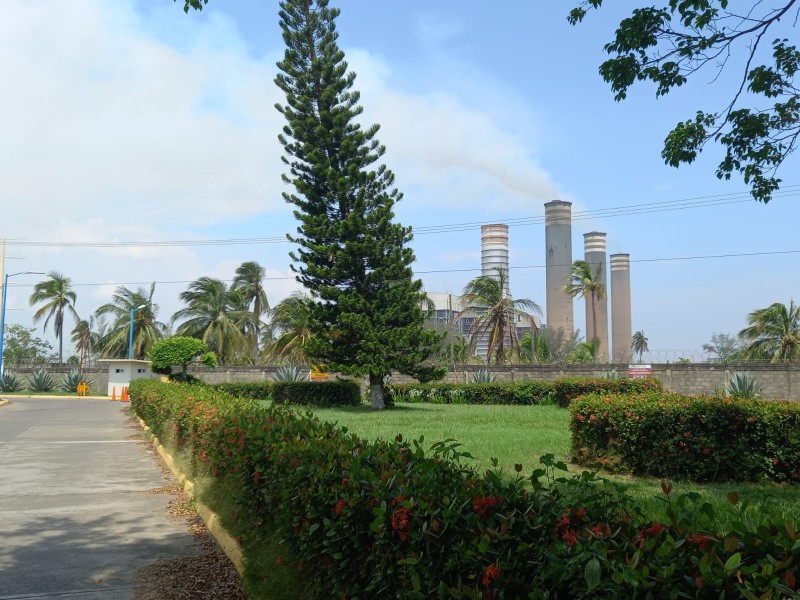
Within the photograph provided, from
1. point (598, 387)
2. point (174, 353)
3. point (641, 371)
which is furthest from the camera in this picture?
point (641, 371)

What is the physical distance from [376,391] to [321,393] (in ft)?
9.68

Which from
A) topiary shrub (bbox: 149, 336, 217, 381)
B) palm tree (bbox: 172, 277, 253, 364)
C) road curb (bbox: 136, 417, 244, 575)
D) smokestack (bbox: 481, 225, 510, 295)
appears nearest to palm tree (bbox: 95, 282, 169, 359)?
palm tree (bbox: 172, 277, 253, 364)

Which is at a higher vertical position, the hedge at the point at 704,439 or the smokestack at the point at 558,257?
the smokestack at the point at 558,257

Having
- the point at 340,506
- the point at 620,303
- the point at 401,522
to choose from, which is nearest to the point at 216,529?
the point at 340,506

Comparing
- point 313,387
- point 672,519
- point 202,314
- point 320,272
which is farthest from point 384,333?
point 202,314

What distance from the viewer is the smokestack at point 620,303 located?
102 m

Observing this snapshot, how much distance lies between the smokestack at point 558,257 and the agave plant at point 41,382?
61.8m

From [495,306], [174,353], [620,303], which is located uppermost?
[620,303]

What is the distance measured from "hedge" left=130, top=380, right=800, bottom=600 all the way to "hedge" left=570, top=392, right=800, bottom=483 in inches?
203

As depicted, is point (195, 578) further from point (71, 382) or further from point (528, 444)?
point (71, 382)

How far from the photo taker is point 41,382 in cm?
4697

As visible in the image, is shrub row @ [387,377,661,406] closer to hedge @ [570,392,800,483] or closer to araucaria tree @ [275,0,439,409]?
araucaria tree @ [275,0,439,409]

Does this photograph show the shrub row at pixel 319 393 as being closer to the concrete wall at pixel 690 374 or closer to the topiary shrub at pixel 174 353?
the topiary shrub at pixel 174 353

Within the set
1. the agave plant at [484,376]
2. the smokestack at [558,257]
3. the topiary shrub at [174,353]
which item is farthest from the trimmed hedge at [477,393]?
the smokestack at [558,257]
